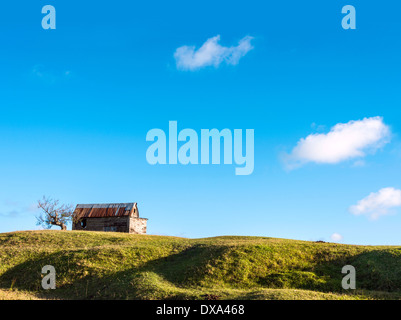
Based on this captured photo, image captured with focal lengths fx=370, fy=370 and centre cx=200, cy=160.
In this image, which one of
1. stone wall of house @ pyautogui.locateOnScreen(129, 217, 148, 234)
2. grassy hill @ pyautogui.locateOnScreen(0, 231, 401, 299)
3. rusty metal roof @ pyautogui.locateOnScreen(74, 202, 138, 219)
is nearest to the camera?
grassy hill @ pyautogui.locateOnScreen(0, 231, 401, 299)

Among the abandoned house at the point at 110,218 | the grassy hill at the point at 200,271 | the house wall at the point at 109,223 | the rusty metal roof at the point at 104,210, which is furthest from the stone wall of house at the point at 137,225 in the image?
the grassy hill at the point at 200,271

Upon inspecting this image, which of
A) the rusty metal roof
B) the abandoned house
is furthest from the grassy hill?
the rusty metal roof

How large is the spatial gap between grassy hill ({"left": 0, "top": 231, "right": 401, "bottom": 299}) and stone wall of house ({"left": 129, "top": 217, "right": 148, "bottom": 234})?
34.7m

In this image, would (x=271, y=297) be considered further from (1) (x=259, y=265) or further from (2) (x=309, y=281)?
(1) (x=259, y=265)

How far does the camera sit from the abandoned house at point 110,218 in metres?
80.6

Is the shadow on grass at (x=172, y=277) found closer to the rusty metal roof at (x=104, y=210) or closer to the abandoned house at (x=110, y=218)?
the abandoned house at (x=110, y=218)

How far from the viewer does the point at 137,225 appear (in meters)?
81.6

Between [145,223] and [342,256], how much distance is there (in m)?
52.0

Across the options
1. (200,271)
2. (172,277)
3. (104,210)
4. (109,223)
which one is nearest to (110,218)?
(109,223)

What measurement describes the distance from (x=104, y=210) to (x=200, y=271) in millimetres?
54688

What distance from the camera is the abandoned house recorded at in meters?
80.6

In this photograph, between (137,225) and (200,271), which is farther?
(137,225)

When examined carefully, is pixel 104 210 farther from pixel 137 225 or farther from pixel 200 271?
pixel 200 271

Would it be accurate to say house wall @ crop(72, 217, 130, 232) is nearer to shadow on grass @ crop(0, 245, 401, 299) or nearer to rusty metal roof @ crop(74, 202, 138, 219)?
rusty metal roof @ crop(74, 202, 138, 219)
